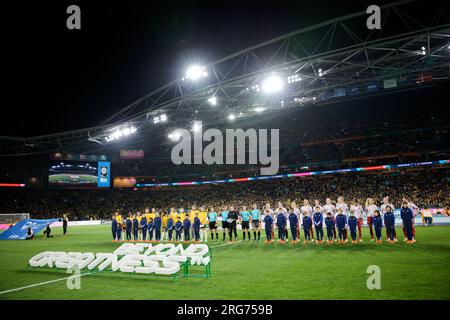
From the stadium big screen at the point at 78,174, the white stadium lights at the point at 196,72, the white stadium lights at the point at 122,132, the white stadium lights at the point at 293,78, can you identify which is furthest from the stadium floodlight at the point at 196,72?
the stadium big screen at the point at 78,174

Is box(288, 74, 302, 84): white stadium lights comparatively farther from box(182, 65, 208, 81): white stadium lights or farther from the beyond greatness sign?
Answer: the beyond greatness sign

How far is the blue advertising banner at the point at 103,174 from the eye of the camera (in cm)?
4366

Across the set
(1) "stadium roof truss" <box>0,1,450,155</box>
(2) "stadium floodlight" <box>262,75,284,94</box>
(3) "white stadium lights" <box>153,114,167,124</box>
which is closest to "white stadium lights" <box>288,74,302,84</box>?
(1) "stadium roof truss" <box>0,1,450,155</box>

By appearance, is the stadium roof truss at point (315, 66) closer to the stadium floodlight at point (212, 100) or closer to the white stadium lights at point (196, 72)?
the stadium floodlight at point (212, 100)

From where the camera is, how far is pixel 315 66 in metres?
19.7

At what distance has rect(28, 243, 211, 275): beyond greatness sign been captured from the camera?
25.1 ft

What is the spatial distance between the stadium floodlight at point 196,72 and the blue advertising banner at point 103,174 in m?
28.8

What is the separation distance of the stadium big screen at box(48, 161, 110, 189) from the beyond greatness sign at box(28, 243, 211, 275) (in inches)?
1367

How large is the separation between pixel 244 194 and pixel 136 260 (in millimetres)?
34589

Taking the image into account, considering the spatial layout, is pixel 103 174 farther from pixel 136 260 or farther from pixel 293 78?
pixel 136 260

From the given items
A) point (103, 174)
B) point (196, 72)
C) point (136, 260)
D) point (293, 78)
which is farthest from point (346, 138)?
point (136, 260)

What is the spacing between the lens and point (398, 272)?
768cm

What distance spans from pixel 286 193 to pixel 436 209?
17500 millimetres

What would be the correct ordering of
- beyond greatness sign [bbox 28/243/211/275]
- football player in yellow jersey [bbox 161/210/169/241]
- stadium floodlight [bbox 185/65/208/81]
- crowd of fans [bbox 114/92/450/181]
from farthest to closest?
crowd of fans [bbox 114/92/450/181] < stadium floodlight [bbox 185/65/208/81] < football player in yellow jersey [bbox 161/210/169/241] < beyond greatness sign [bbox 28/243/211/275]
